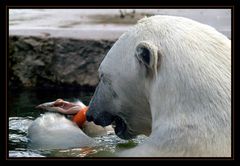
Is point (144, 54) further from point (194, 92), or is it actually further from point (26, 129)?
point (26, 129)

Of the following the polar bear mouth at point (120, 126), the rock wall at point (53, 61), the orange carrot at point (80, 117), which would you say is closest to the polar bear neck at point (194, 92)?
the polar bear mouth at point (120, 126)

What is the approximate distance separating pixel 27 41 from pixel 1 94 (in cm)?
283

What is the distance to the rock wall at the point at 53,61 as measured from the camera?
5.92 metres

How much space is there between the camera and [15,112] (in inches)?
189

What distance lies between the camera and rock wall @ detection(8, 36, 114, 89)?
19.4 ft

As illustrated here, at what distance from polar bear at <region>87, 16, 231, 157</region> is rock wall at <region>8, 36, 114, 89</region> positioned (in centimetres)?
297

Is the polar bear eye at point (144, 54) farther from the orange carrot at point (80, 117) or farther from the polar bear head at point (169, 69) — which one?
the orange carrot at point (80, 117)

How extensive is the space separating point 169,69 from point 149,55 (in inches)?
4.2

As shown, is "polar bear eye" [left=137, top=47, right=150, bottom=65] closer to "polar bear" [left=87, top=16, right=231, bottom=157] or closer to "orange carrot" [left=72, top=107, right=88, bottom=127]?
"polar bear" [left=87, top=16, right=231, bottom=157]

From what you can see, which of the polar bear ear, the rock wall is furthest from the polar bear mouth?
the rock wall

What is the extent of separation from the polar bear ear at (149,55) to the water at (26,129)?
66 centimetres

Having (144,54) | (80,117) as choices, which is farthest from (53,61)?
(144,54)

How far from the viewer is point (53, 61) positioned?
6.00 meters

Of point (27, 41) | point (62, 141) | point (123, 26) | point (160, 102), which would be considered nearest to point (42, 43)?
point (27, 41)
